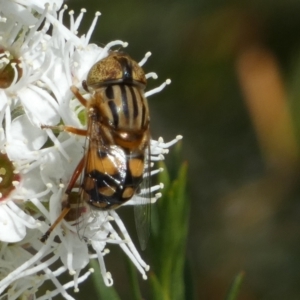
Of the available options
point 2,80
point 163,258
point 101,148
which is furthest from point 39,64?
point 163,258

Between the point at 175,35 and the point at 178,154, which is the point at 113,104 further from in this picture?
the point at 175,35

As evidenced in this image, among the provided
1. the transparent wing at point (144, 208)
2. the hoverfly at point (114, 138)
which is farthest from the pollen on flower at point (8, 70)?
the transparent wing at point (144, 208)

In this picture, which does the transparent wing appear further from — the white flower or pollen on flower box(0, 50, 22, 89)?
pollen on flower box(0, 50, 22, 89)

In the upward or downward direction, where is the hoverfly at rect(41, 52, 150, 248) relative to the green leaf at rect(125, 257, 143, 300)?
upward

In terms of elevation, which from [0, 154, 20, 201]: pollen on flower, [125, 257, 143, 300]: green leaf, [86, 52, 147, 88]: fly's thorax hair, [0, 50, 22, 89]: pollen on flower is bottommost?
[125, 257, 143, 300]: green leaf

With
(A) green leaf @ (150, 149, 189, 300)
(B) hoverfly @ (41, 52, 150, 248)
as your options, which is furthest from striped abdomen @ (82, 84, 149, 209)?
(A) green leaf @ (150, 149, 189, 300)

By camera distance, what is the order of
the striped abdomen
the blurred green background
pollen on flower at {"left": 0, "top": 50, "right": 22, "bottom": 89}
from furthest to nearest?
the blurred green background < pollen on flower at {"left": 0, "top": 50, "right": 22, "bottom": 89} < the striped abdomen

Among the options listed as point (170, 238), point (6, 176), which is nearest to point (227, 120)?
point (170, 238)

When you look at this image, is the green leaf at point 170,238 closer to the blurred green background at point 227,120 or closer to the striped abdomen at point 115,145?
the striped abdomen at point 115,145
